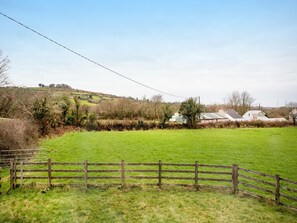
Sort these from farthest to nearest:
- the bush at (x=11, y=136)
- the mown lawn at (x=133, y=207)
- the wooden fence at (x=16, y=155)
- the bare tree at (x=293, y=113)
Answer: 1. the bare tree at (x=293, y=113)
2. the bush at (x=11, y=136)
3. the wooden fence at (x=16, y=155)
4. the mown lawn at (x=133, y=207)

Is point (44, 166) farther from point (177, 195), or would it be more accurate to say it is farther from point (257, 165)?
point (257, 165)

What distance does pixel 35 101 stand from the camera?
137ft

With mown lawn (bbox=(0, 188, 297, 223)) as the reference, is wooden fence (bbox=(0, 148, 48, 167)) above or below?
above

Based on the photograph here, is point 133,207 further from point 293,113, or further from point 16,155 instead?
point 293,113

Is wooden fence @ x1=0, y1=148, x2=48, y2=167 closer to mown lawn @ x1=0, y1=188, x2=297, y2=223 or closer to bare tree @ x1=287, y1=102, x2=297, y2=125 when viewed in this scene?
mown lawn @ x1=0, y1=188, x2=297, y2=223

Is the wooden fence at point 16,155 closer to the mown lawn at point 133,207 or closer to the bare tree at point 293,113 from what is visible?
the mown lawn at point 133,207

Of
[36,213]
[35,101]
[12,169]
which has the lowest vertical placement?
[36,213]

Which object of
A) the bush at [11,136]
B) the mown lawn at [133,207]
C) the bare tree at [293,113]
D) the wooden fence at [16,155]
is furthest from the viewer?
the bare tree at [293,113]

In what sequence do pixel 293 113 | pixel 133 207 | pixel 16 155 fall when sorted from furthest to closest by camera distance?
pixel 293 113, pixel 16 155, pixel 133 207

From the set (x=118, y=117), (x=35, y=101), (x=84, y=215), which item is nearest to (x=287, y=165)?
(x=84, y=215)

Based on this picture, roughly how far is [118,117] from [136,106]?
22.6 ft

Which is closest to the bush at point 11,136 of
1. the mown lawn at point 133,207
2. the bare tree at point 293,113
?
the mown lawn at point 133,207

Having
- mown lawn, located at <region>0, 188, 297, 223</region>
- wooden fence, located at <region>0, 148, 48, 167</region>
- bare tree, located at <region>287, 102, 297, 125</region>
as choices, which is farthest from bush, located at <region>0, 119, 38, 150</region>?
bare tree, located at <region>287, 102, 297, 125</region>

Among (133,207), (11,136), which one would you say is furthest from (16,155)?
(133,207)
